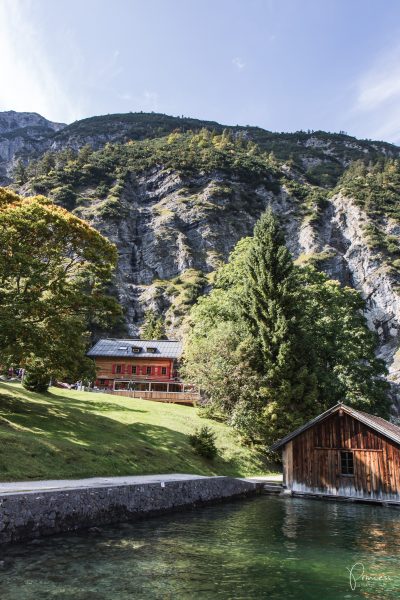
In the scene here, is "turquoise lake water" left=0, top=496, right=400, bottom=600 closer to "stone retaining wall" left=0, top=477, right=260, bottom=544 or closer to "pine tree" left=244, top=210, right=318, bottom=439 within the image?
"stone retaining wall" left=0, top=477, right=260, bottom=544

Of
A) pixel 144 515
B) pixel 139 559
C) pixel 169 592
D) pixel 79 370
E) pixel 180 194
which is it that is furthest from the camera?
pixel 180 194


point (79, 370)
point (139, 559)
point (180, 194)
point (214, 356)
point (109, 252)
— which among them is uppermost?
point (180, 194)

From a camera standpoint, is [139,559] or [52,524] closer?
[139,559]

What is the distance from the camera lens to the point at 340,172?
193750 mm

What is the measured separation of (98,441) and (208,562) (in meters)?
14.9

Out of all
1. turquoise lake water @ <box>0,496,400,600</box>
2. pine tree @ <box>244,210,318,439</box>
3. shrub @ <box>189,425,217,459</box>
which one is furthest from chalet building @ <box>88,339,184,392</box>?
turquoise lake water @ <box>0,496,400,600</box>

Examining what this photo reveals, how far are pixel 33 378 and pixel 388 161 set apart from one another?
185m

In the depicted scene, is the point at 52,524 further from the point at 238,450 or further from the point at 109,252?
the point at 238,450

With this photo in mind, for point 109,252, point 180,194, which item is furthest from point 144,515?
point 180,194

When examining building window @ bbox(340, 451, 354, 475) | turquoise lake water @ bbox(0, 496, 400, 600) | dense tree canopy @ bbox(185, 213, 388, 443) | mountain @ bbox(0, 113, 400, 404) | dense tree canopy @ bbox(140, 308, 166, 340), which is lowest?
turquoise lake water @ bbox(0, 496, 400, 600)

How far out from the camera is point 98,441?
25.5 meters

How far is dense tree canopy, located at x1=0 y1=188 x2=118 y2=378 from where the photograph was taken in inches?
946

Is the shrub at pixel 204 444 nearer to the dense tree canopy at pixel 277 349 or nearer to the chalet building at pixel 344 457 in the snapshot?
the chalet building at pixel 344 457

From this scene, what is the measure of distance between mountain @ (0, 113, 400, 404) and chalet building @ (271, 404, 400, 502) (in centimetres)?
6164
